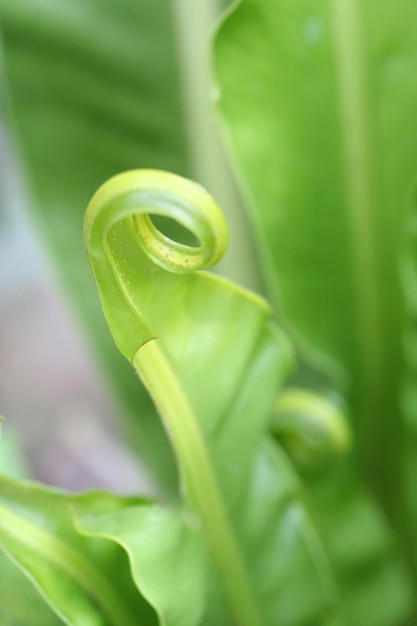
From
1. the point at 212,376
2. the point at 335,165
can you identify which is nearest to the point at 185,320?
the point at 212,376

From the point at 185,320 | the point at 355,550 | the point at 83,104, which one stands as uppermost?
the point at 83,104

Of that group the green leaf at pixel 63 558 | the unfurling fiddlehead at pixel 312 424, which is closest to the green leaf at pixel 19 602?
the green leaf at pixel 63 558

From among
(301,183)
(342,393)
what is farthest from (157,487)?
(301,183)

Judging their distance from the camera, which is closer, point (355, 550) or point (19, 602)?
point (19, 602)

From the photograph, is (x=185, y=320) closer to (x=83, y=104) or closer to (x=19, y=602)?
(x=19, y=602)

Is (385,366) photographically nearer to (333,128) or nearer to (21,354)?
(333,128)

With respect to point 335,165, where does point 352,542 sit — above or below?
below
